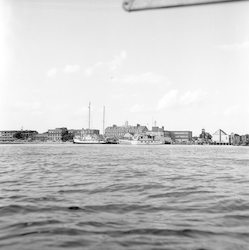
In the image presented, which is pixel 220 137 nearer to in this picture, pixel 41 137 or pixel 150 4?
pixel 41 137

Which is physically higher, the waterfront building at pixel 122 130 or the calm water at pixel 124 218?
the waterfront building at pixel 122 130

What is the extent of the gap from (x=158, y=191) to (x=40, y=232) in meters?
5.73

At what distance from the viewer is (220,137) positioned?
528 ft

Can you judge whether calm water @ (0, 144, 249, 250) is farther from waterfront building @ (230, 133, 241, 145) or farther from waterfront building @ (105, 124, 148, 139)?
waterfront building @ (105, 124, 148, 139)

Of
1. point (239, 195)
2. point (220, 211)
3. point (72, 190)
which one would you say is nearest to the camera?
point (220, 211)

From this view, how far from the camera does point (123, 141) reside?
13875 centimetres

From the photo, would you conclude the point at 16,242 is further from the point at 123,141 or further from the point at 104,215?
the point at 123,141

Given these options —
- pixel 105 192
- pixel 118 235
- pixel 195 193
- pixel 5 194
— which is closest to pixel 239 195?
pixel 195 193

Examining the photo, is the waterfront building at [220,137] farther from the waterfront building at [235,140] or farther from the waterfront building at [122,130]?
the waterfront building at [122,130]

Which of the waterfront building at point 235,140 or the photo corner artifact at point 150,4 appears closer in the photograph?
the photo corner artifact at point 150,4

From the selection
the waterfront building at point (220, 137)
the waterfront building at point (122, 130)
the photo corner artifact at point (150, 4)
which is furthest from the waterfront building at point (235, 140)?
the photo corner artifact at point (150, 4)

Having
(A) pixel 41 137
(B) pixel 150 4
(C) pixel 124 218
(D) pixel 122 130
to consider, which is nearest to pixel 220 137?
(D) pixel 122 130

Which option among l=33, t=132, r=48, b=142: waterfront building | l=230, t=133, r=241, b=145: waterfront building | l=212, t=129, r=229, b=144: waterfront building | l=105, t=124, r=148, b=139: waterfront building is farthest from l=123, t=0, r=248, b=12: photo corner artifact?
l=33, t=132, r=48, b=142: waterfront building

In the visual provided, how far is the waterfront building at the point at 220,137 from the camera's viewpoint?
159 m
